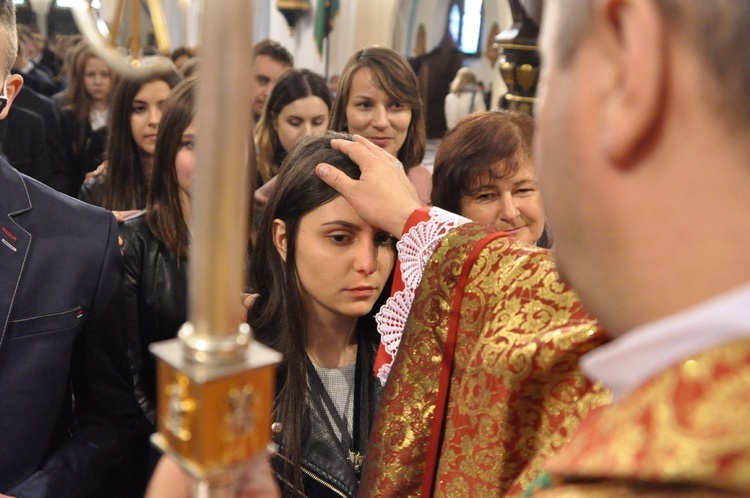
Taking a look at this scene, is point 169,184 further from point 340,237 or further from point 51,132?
point 51,132

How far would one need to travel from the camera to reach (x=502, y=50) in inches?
103

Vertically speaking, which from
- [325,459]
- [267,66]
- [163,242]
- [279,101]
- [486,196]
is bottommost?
[325,459]

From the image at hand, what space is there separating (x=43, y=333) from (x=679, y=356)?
124 cm

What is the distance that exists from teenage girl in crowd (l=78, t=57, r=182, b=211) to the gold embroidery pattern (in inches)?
114

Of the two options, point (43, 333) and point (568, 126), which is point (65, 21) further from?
point (568, 126)

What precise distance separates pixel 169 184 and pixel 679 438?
2.31 metres

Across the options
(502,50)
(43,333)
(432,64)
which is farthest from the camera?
(432,64)

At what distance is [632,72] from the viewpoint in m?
0.51

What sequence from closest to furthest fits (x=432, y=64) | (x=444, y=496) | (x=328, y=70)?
(x=444, y=496)
(x=328, y=70)
(x=432, y=64)

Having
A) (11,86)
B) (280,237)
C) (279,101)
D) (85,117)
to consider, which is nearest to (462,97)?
(85,117)

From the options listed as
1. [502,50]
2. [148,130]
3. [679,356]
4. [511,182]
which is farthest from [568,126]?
[148,130]

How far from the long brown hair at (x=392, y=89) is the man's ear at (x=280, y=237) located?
133 centimetres

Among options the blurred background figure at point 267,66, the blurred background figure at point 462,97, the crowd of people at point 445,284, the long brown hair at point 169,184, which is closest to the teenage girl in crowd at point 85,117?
the blurred background figure at point 267,66

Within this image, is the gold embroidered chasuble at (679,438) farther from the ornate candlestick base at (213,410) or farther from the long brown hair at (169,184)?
the long brown hair at (169,184)
